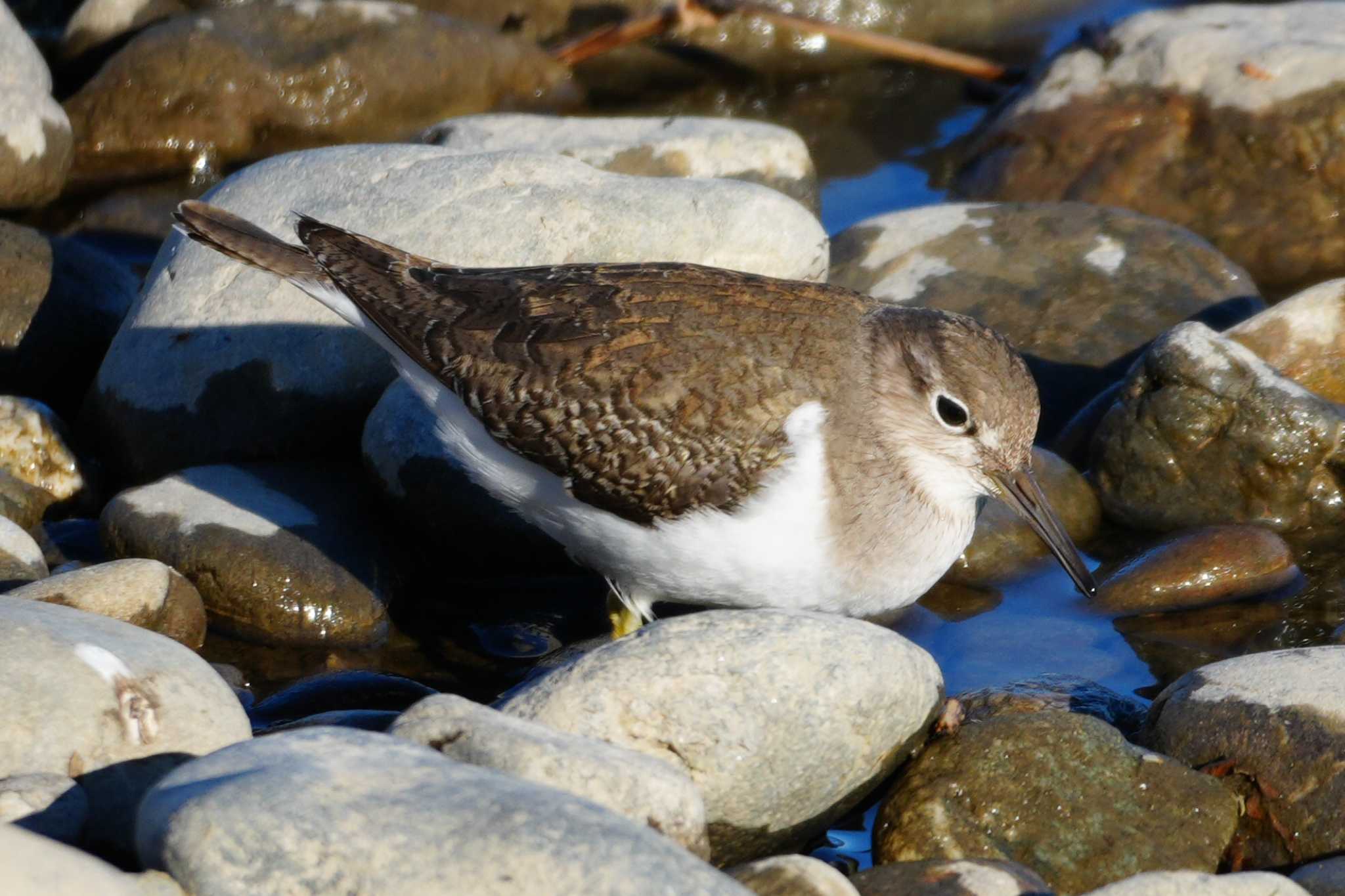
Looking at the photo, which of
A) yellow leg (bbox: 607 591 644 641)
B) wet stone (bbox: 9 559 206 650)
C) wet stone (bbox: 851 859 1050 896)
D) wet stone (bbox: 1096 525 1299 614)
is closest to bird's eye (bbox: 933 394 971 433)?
yellow leg (bbox: 607 591 644 641)

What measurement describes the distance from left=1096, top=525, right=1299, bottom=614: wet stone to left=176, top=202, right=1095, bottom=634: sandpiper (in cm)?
100

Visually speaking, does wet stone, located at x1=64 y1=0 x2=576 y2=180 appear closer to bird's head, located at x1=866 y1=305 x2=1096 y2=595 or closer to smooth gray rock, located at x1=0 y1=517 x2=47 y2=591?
smooth gray rock, located at x1=0 y1=517 x2=47 y2=591

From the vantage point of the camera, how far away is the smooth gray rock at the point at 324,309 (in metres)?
7.83

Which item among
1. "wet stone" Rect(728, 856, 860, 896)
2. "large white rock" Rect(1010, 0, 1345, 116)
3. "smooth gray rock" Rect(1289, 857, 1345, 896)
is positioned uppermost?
"large white rock" Rect(1010, 0, 1345, 116)

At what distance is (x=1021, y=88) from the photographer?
11836 mm

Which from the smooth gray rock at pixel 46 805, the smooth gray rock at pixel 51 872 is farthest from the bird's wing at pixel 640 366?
the smooth gray rock at pixel 51 872

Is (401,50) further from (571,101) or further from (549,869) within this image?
(549,869)

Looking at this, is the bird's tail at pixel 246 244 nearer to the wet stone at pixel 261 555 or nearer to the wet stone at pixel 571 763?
the wet stone at pixel 261 555

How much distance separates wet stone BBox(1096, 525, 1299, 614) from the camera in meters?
7.27

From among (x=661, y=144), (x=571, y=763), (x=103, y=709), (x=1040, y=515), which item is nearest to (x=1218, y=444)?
(x=1040, y=515)

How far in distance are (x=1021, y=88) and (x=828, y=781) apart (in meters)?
7.81

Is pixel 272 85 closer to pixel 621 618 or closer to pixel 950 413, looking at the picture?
pixel 621 618

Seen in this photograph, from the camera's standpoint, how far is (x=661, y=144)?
9.42 metres

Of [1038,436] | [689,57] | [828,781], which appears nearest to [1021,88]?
[689,57]
